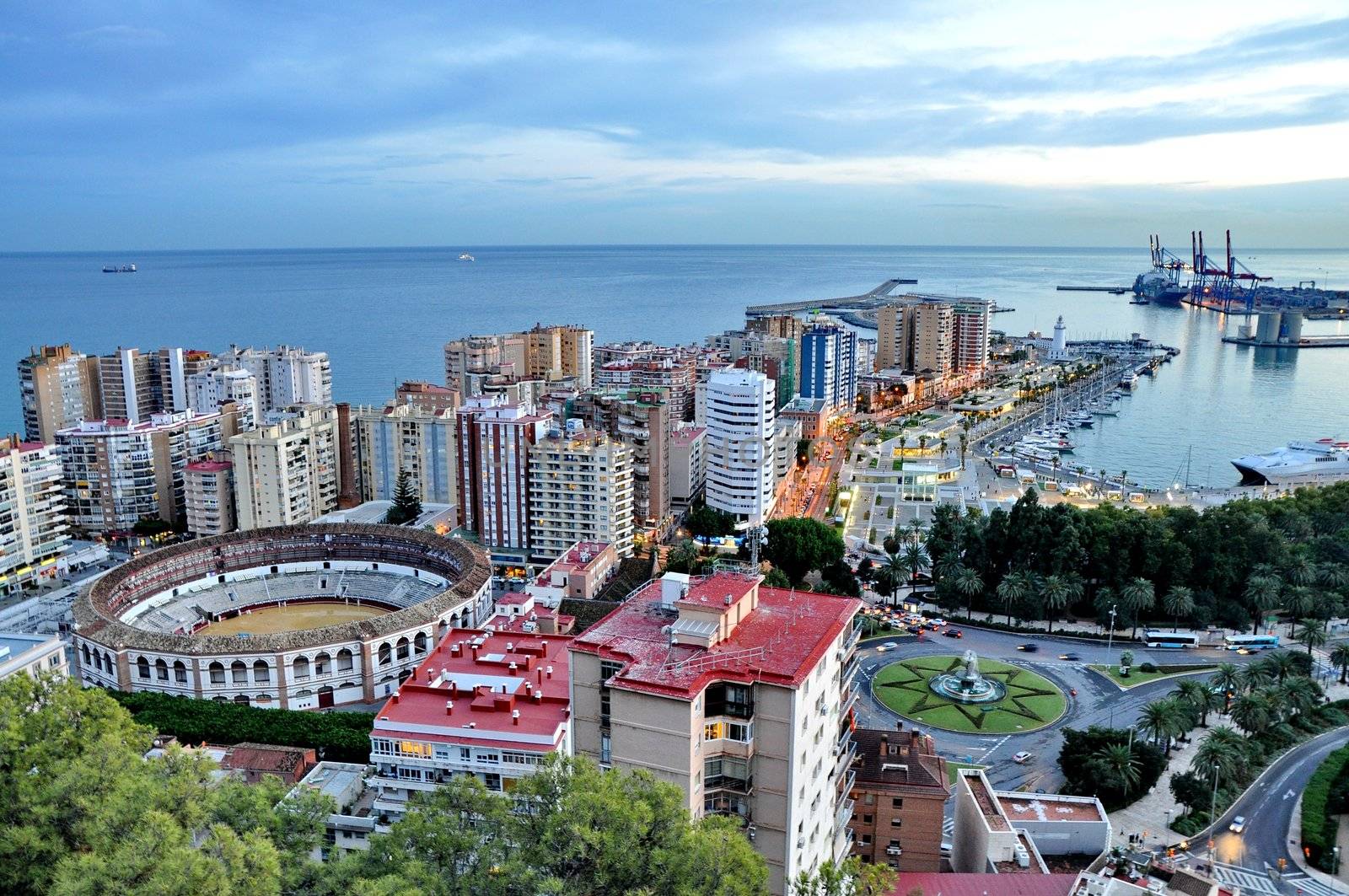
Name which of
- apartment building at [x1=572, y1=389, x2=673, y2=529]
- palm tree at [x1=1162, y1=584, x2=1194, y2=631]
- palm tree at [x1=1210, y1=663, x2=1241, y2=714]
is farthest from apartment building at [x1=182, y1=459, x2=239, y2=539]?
palm tree at [x1=1210, y1=663, x2=1241, y2=714]

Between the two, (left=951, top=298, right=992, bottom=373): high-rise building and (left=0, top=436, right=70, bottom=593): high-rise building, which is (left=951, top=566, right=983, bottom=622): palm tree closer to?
(left=0, top=436, right=70, bottom=593): high-rise building

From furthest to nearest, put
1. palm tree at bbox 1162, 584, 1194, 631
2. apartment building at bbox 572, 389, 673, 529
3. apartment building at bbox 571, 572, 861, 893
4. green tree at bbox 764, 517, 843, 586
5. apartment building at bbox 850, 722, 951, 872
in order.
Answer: apartment building at bbox 572, 389, 673, 529, green tree at bbox 764, 517, 843, 586, palm tree at bbox 1162, 584, 1194, 631, apartment building at bbox 850, 722, 951, 872, apartment building at bbox 571, 572, 861, 893

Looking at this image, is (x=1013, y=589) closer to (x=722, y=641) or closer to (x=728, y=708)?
(x=722, y=641)

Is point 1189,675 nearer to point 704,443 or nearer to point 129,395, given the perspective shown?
point 704,443

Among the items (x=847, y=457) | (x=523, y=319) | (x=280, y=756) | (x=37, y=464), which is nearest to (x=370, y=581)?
(x=37, y=464)

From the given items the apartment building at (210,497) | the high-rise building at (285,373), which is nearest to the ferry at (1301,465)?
the apartment building at (210,497)
